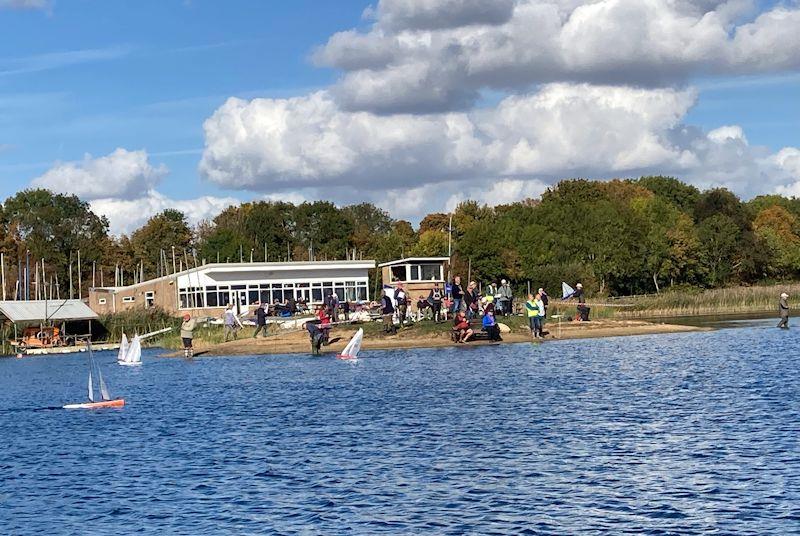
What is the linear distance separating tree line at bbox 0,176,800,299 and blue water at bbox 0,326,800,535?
68.1m

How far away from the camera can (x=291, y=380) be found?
51.3 metres

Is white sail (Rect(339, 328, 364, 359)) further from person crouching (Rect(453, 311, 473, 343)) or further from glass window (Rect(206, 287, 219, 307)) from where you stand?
glass window (Rect(206, 287, 219, 307))

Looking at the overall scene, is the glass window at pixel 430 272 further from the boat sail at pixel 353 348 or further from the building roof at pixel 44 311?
the building roof at pixel 44 311

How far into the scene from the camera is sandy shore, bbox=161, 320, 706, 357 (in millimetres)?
65375

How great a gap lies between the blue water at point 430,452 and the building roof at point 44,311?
41.3 m

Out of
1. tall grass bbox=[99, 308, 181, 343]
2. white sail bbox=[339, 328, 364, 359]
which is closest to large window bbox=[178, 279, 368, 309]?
tall grass bbox=[99, 308, 181, 343]

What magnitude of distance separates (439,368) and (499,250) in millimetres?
75589

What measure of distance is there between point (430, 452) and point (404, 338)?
3693 cm

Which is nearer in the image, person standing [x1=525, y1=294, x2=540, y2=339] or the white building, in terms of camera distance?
person standing [x1=525, y1=294, x2=540, y2=339]

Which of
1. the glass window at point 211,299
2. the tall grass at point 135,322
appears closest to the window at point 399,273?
the tall grass at point 135,322

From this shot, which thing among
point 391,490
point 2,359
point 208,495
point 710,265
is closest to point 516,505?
point 391,490

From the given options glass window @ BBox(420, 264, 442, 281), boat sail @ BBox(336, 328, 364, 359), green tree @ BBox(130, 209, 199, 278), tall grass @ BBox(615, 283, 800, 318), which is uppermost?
green tree @ BBox(130, 209, 199, 278)

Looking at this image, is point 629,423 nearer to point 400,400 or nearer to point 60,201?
point 400,400

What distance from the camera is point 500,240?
429 feet
